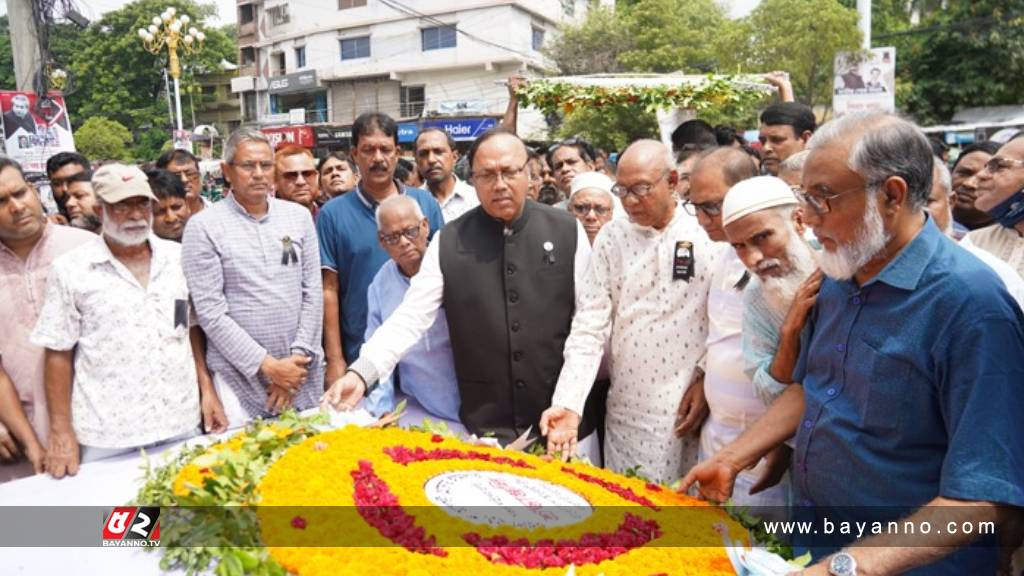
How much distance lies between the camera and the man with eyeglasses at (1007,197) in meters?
3.35

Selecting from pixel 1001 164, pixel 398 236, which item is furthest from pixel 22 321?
pixel 1001 164

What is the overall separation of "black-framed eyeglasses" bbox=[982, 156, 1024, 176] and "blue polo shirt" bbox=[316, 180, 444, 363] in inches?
129

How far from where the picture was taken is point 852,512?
2.08 m

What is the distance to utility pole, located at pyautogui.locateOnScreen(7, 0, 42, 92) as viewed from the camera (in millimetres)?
10422

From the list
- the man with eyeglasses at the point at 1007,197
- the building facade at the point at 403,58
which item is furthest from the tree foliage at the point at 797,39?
the man with eyeglasses at the point at 1007,197

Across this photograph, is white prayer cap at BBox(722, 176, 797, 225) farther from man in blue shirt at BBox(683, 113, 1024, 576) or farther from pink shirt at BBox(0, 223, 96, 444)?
pink shirt at BBox(0, 223, 96, 444)

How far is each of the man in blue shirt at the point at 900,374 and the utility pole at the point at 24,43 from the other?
1185 centimetres

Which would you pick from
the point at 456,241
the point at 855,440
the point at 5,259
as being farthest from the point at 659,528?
the point at 5,259

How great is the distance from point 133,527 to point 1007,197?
154 inches

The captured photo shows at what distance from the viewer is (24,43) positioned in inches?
417

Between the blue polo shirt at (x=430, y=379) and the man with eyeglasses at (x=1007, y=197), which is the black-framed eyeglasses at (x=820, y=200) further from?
the blue polo shirt at (x=430, y=379)

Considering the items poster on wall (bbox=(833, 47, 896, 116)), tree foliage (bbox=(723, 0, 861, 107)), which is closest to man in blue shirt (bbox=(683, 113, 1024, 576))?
poster on wall (bbox=(833, 47, 896, 116))

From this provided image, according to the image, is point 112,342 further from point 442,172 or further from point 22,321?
point 442,172

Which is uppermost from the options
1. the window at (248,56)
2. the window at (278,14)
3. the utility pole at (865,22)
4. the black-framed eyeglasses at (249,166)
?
the window at (278,14)
